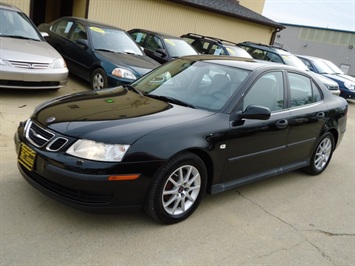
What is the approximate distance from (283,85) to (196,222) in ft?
6.52

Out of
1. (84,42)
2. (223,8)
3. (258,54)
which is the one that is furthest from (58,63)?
(223,8)

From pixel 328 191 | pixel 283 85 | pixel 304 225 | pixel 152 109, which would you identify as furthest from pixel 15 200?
pixel 328 191

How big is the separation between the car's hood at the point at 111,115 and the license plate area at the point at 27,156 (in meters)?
→ 0.26

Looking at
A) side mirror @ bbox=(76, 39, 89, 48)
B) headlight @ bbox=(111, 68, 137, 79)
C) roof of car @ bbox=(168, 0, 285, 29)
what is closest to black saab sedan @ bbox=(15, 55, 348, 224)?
headlight @ bbox=(111, 68, 137, 79)

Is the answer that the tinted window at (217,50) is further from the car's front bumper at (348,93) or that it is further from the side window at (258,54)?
the car's front bumper at (348,93)

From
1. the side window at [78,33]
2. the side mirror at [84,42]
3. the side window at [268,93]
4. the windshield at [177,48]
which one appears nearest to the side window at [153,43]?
the windshield at [177,48]

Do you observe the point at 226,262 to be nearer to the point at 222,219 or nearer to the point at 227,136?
the point at 222,219

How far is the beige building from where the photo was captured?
12398 millimetres

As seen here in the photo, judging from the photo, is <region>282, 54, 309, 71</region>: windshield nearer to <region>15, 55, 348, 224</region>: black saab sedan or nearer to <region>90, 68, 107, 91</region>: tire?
<region>90, 68, 107, 91</region>: tire

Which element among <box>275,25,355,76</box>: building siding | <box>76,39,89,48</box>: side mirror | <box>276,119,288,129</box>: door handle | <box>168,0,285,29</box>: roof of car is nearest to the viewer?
<box>276,119,288,129</box>: door handle

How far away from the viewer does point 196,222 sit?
3.42 metres

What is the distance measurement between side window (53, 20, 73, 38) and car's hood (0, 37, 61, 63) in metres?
1.71

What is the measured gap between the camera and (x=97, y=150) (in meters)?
2.85

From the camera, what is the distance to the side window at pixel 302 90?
4.43 meters
